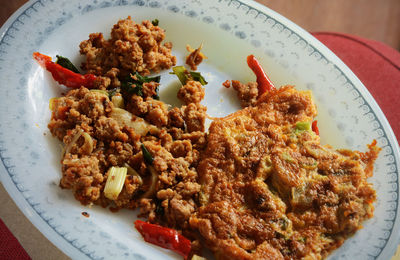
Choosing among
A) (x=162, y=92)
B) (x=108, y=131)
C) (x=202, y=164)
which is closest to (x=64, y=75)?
(x=108, y=131)

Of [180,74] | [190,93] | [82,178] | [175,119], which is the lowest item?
[82,178]

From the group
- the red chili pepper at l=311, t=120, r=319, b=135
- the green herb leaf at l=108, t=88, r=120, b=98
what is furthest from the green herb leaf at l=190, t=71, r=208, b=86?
the red chili pepper at l=311, t=120, r=319, b=135

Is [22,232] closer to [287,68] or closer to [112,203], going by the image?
[112,203]

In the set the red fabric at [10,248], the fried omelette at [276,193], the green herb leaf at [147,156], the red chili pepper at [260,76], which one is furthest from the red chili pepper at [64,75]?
the red chili pepper at [260,76]

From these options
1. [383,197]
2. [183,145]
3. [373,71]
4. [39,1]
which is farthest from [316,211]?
[39,1]

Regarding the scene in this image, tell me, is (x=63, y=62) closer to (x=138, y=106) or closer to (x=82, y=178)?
(x=138, y=106)
